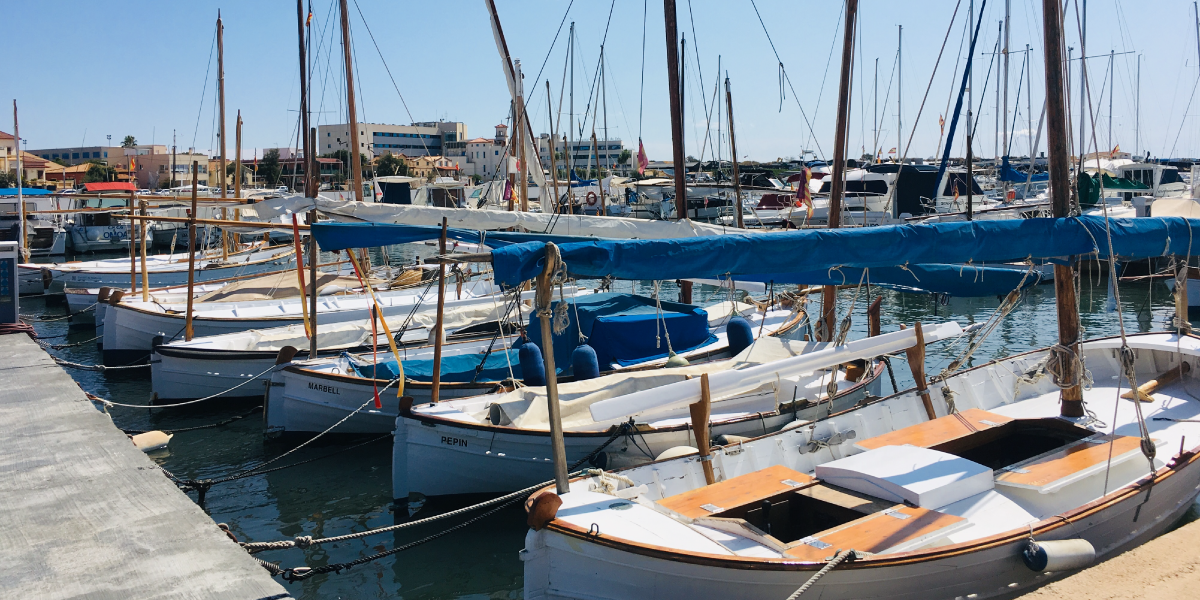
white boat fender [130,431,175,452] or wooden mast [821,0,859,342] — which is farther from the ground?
wooden mast [821,0,859,342]

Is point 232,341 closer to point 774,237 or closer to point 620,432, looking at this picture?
point 620,432

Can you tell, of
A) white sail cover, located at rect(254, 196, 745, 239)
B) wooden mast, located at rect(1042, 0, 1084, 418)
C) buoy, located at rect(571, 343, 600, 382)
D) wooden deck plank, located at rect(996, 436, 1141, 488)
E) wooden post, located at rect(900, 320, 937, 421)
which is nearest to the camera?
wooden deck plank, located at rect(996, 436, 1141, 488)

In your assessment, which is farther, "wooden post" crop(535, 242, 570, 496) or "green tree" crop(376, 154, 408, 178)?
"green tree" crop(376, 154, 408, 178)

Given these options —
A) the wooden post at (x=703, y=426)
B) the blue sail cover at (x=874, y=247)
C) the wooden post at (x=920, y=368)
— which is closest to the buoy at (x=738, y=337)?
the wooden post at (x=920, y=368)

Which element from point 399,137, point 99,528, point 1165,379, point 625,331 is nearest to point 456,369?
point 625,331

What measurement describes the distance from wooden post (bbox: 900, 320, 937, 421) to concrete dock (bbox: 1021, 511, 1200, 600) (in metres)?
3.57

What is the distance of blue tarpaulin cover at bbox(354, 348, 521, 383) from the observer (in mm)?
14938

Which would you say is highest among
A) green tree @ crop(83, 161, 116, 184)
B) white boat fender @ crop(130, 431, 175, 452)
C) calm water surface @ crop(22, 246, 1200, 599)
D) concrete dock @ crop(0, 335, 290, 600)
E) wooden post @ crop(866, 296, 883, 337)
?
green tree @ crop(83, 161, 116, 184)

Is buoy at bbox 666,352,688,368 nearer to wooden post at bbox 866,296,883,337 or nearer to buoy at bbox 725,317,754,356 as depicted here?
buoy at bbox 725,317,754,356

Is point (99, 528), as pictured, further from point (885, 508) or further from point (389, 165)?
point (389, 165)

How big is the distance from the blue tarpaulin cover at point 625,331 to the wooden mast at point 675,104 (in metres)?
2.42

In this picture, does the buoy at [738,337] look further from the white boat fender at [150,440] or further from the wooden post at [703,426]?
the white boat fender at [150,440]

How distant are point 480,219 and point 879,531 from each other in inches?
328

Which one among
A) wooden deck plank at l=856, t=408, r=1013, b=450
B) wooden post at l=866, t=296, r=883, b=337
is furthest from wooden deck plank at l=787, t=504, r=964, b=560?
wooden post at l=866, t=296, r=883, b=337
